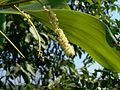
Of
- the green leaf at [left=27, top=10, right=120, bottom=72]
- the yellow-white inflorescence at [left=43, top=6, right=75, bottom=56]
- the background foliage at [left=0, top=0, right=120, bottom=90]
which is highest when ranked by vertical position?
the yellow-white inflorescence at [left=43, top=6, right=75, bottom=56]

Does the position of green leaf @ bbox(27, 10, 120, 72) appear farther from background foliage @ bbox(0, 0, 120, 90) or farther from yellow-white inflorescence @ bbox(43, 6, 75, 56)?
background foliage @ bbox(0, 0, 120, 90)

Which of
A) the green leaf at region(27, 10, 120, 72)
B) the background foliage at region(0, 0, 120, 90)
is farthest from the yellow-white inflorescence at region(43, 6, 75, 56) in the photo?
the background foliage at region(0, 0, 120, 90)

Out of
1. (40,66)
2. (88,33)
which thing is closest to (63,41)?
(88,33)

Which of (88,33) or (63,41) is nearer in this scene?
(63,41)

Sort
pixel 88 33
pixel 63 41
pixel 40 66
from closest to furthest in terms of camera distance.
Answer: pixel 63 41, pixel 88 33, pixel 40 66

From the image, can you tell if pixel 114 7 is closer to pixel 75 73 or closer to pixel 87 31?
pixel 75 73

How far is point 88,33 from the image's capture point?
2.21ft

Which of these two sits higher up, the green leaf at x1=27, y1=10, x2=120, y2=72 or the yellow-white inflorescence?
the yellow-white inflorescence

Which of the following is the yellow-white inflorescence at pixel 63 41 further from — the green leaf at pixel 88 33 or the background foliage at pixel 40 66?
the background foliage at pixel 40 66

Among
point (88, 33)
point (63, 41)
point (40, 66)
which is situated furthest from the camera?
point (40, 66)

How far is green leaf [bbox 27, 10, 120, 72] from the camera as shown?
0.66 m

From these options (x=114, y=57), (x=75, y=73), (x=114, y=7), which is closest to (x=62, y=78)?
(x=75, y=73)

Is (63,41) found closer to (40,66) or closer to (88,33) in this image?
(88,33)

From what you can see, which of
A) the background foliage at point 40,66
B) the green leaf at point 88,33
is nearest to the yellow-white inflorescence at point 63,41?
the green leaf at point 88,33
